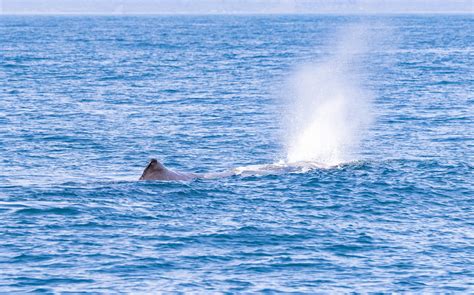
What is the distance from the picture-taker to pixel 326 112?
72.8 metres

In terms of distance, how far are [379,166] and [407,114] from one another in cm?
2123

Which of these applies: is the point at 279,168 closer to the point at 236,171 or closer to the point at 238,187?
the point at 236,171

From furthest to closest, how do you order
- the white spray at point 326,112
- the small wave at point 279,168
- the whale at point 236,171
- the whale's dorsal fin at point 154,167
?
the white spray at point 326,112 < the small wave at point 279,168 < the whale at point 236,171 < the whale's dorsal fin at point 154,167

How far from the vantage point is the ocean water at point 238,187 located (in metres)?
28.0

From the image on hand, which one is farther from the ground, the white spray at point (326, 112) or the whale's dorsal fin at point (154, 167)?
the whale's dorsal fin at point (154, 167)

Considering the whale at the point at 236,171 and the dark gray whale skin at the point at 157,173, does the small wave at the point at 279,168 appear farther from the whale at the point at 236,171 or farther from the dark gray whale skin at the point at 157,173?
the dark gray whale skin at the point at 157,173

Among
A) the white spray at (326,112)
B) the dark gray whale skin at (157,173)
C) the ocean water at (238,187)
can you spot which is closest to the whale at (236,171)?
the dark gray whale skin at (157,173)

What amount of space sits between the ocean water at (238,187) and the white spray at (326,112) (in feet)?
0.78

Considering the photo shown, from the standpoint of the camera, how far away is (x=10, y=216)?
33.4m

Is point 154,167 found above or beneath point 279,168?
above

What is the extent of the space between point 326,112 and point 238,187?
116 feet

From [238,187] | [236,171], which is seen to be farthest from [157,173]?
[236,171]

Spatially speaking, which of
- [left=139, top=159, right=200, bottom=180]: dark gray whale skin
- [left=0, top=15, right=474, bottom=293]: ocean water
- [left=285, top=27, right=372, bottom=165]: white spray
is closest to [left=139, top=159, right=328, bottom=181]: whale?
[left=139, top=159, right=200, bottom=180]: dark gray whale skin

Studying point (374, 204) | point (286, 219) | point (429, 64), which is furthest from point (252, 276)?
point (429, 64)
